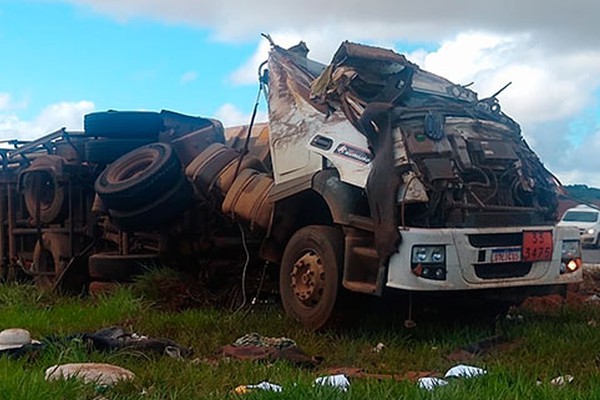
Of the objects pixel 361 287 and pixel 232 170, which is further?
pixel 232 170

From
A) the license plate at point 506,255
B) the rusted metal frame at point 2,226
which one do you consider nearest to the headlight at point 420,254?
the license plate at point 506,255

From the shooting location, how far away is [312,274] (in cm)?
688

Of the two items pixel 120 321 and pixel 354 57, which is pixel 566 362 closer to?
pixel 354 57

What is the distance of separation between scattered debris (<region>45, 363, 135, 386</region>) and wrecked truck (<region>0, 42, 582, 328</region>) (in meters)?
2.14

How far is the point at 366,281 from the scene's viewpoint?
6395 mm

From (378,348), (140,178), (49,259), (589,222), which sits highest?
(140,178)

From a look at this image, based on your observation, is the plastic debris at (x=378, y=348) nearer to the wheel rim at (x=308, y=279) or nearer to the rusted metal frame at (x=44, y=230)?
the wheel rim at (x=308, y=279)

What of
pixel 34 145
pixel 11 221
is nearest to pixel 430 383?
pixel 34 145

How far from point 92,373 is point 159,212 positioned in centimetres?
420

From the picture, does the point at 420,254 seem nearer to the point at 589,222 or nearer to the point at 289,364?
the point at 289,364

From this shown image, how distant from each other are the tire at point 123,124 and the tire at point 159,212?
4.62 ft

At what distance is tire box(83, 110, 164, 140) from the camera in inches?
394

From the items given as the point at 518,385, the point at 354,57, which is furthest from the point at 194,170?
the point at 518,385

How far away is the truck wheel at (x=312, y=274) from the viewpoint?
6.69 metres
